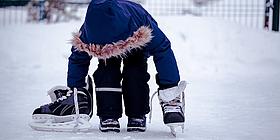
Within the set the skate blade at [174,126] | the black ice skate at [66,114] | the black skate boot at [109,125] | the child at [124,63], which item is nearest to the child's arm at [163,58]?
the child at [124,63]

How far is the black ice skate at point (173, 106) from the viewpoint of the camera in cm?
212

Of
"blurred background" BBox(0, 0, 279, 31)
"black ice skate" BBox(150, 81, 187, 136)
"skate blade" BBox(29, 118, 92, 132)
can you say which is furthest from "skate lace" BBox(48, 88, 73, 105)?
"blurred background" BBox(0, 0, 279, 31)

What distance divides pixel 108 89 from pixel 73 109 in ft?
0.66

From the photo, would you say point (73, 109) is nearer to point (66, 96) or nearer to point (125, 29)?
point (66, 96)

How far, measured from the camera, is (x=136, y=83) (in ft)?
7.29

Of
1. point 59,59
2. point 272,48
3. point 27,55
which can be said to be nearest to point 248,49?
point 272,48

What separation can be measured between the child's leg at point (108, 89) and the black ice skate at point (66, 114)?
0.30 feet

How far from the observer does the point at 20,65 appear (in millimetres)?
5535

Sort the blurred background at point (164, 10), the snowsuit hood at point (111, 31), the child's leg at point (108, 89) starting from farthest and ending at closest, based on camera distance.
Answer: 1. the blurred background at point (164, 10)
2. the child's leg at point (108, 89)
3. the snowsuit hood at point (111, 31)

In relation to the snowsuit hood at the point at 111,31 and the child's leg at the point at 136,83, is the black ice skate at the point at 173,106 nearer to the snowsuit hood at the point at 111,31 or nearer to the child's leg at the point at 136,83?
the child's leg at the point at 136,83

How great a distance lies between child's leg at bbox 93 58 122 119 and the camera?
2217mm

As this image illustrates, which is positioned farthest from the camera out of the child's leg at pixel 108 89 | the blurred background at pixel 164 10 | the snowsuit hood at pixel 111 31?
the blurred background at pixel 164 10

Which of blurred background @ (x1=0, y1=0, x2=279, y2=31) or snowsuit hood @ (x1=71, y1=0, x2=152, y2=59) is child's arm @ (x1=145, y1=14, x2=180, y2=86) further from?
blurred background @ (x1=0, y1=0, x2=279, y2=31)

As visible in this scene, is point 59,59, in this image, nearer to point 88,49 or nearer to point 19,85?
point 19,85
